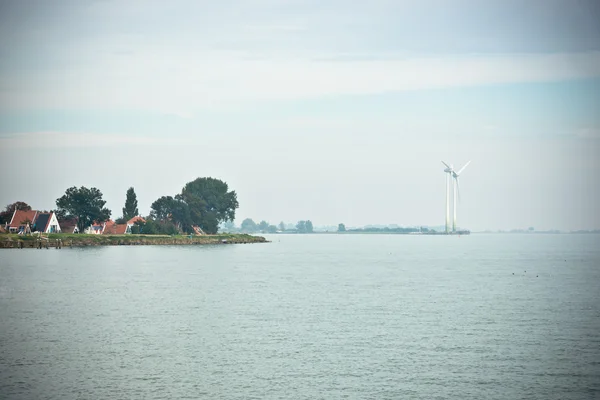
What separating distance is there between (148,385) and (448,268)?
10426 cm

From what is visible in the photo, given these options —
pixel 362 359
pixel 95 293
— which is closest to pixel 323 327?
pixel 362 359

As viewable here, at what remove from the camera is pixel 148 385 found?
39406 millimetres

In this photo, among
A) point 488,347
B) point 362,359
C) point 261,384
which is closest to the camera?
point 261,384

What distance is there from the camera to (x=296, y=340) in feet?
172

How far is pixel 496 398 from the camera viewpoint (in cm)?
3753

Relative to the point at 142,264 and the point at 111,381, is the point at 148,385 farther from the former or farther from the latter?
the point at 142,264

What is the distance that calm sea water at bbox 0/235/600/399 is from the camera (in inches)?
1553

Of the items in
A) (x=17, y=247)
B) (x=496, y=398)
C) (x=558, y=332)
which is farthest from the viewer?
(x=17, y=247)

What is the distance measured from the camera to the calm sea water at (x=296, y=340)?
39.4 meters

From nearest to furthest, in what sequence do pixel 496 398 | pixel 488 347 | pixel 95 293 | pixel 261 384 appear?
pixel 496 398
pixel 261 384
pixel 488 347
pixel 95 293

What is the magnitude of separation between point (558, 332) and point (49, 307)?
4825 centimetres

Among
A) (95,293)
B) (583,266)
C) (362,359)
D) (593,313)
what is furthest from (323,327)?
(583,266)

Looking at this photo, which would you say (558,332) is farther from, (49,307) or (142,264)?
(142,264)

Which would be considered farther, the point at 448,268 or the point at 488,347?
the point at 448,268
